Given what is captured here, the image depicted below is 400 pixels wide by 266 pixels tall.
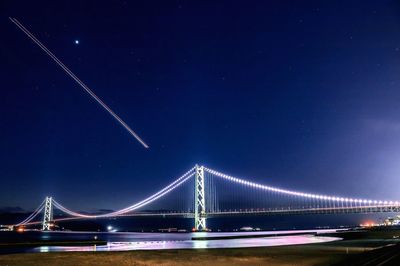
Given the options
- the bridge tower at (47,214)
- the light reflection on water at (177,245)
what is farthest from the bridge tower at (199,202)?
the bridge tower at (47,214)

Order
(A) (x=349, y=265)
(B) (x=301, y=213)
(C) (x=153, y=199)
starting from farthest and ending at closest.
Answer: (C) (x=153, y=199) < (B) (x=301, y=213) < (A) (x=349, y=265)

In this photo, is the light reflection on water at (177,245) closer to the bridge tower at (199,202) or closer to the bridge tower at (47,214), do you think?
the bridge tower at (199,202)

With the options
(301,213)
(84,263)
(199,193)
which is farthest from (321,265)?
(199,193)

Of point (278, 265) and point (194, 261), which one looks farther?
point (194, 261)

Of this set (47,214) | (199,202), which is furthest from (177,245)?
(47,214)

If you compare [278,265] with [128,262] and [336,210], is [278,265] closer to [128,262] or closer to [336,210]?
[128,262]

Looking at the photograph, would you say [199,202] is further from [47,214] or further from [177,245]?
[47,214]
